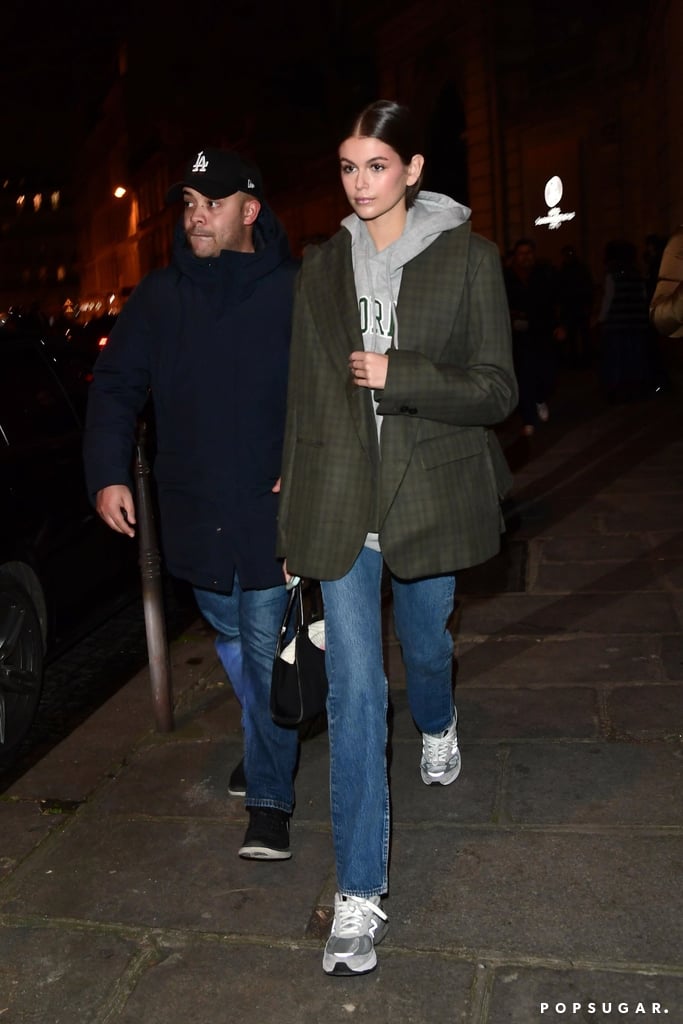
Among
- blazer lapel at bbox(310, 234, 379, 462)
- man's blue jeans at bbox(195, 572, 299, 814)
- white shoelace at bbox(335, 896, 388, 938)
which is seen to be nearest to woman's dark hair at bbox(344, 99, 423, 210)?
blazer lapel at bbox(310, 234, 379, 462)

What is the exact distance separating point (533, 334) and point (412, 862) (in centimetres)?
743

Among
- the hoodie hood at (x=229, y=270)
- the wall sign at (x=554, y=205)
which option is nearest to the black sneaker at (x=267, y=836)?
the hoodie hood at (x=229, y=270)

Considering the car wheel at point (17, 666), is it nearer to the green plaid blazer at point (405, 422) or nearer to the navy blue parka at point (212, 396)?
the navy blue parka at point (212, 396)

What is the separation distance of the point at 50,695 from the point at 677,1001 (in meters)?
3.75

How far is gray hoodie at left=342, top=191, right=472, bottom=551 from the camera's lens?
3.12m

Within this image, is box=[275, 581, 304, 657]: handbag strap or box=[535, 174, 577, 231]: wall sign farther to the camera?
box=[535, 174, 577, 231]: wall sign

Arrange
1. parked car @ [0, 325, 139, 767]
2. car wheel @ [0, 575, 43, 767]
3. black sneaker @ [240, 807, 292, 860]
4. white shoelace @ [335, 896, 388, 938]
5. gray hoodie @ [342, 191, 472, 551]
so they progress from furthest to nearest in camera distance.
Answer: parked car @ [0, 325, 139, 767]
car wheel @ [0, 575, 43, 767]
black sneaker @ [240, 807, 292, 860]
gray hoodie @ [342, 191, 472, 551]
white shoelace @ [335, 896, 388, 938]

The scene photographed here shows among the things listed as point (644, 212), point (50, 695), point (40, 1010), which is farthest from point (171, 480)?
point (644, 212)

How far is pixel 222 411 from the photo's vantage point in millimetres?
3541

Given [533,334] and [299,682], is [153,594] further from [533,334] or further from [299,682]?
[533,334]

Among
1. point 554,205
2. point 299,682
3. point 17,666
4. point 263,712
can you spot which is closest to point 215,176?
point 299,682

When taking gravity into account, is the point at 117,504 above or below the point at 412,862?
above

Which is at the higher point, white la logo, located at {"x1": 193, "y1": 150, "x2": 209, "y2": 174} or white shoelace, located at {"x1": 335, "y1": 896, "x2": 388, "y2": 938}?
white la logo, located at {"x1": 193, "y1": 150, "x2": 209, "y2": 174}

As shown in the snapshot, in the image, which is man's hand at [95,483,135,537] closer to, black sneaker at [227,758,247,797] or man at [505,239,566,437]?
black sneaker at [227,758,247,797]
